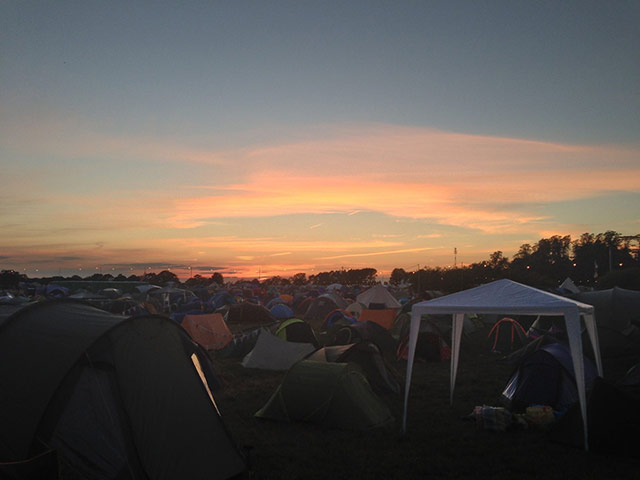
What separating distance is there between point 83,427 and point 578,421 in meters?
7.58

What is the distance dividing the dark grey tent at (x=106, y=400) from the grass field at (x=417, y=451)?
114cm

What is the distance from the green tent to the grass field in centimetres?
20

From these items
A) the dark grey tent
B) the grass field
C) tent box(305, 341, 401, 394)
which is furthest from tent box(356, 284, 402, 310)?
the dark grey tent

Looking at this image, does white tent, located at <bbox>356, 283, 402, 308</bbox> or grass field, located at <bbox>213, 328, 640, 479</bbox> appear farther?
white tent, located at <bbox>356, 283, 402, 308</bbox>

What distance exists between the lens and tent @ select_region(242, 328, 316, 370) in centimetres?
1612

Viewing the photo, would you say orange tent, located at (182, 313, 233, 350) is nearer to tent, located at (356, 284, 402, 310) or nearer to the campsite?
the campsite

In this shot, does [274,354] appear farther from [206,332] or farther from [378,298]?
[378,298]

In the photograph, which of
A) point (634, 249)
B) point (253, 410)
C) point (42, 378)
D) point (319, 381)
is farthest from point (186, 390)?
point (634, 249)

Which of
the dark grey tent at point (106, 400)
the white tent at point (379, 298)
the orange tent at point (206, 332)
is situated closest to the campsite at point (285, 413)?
the dark grey tent at point (106, 400)

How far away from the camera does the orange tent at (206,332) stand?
20453mm

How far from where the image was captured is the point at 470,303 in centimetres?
969

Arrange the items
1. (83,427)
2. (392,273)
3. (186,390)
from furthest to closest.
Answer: (392,273), (186,390), (83,427)

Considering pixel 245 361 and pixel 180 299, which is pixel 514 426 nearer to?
pixel 245 361

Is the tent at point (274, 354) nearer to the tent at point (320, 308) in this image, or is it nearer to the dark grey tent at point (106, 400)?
the dark grey tent at point (106, 400)
